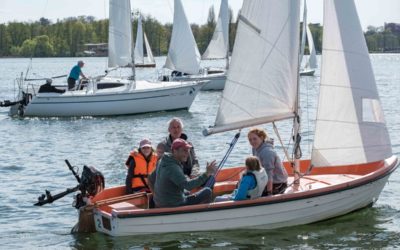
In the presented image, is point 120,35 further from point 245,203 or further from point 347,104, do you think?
point 245,203

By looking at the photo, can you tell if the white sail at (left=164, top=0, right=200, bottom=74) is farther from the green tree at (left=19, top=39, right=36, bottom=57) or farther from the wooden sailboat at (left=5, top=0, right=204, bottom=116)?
the green tree at (left=19, top=39, right=36, bottom=57)

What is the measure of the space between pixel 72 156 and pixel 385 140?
1211 cm

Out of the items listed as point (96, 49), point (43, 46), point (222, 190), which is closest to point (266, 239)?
point (222, 190)

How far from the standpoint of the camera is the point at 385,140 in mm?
13656

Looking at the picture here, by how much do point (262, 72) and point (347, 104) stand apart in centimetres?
150

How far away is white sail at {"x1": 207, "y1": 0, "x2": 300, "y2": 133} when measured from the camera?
1319cm

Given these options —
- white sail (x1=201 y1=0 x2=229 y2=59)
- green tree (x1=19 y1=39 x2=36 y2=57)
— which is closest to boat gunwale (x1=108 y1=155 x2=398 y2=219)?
white sail (x1=201 y1=0 x2=229 y2=59)

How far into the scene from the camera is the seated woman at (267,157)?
42.0 ft

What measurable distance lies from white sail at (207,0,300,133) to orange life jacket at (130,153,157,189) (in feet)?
3.98

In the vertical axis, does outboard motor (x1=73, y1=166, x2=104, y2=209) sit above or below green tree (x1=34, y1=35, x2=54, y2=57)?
above

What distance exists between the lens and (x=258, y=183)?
1241 centimetres

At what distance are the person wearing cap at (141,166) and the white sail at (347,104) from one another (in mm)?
2683

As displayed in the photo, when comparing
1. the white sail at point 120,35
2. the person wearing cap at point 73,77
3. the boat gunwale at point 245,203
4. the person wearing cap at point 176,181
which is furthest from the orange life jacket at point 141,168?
the white sail at point 120,35

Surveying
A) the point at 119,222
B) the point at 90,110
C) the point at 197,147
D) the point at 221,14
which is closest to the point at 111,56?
the point at 90,110
